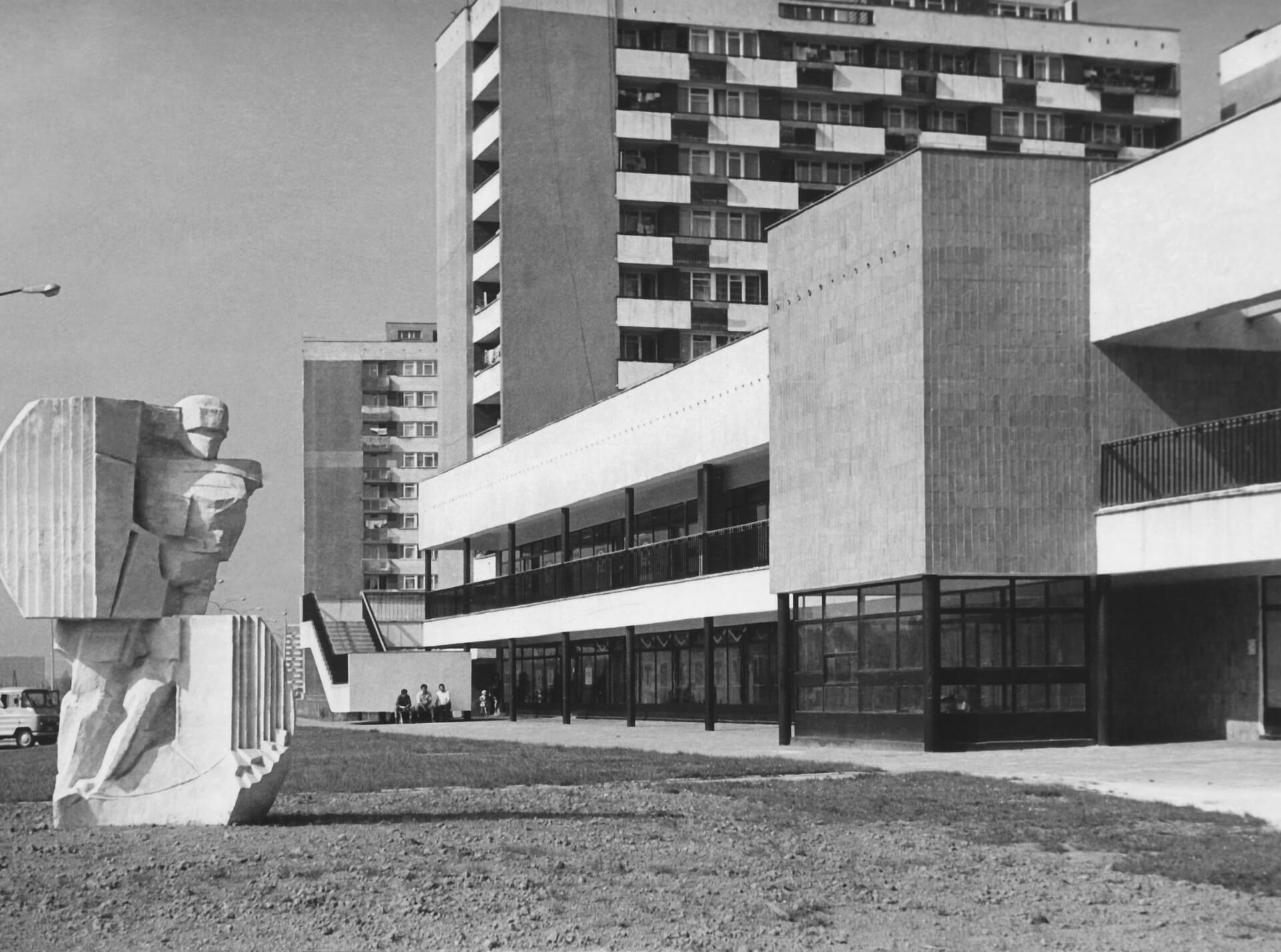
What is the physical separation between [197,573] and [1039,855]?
705 centimetres

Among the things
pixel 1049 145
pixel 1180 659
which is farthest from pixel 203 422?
pixel 1049 145

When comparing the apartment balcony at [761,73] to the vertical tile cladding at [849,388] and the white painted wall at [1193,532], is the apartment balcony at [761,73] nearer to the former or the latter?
the vertical tile cladding at [849,388]

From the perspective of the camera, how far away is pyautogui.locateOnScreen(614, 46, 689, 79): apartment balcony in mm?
63844

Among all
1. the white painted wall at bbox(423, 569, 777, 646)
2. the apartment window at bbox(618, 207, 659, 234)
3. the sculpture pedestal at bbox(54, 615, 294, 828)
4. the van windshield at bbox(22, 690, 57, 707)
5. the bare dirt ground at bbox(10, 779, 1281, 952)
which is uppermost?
the apartment window at bbox(618, 207, 659, 234)

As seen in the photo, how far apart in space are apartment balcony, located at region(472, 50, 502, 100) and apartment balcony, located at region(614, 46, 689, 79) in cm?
416

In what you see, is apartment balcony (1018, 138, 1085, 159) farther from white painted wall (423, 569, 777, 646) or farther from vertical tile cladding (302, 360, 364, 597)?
vertical tile cladding (302, 360, 364, 597)

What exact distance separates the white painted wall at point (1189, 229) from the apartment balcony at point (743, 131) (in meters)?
39.3

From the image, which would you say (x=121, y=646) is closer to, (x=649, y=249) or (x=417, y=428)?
(x=649, y=249)

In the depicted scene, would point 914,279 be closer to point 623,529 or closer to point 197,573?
point 197,573

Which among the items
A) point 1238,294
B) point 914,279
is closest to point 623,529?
point 914,279

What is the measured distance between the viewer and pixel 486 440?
6519 centimetres

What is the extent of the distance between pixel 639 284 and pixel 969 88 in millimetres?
14946

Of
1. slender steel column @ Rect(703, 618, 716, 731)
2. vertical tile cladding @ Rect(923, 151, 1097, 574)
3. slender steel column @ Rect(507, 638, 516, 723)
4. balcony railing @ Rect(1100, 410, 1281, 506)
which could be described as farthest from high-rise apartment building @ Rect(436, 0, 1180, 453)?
balcony railing @ Rect(1100, 410, 1281, 506)

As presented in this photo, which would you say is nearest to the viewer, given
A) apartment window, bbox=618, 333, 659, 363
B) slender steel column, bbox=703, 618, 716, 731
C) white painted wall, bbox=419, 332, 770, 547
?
white painted wall, bbox=419, 332, 770, 547
